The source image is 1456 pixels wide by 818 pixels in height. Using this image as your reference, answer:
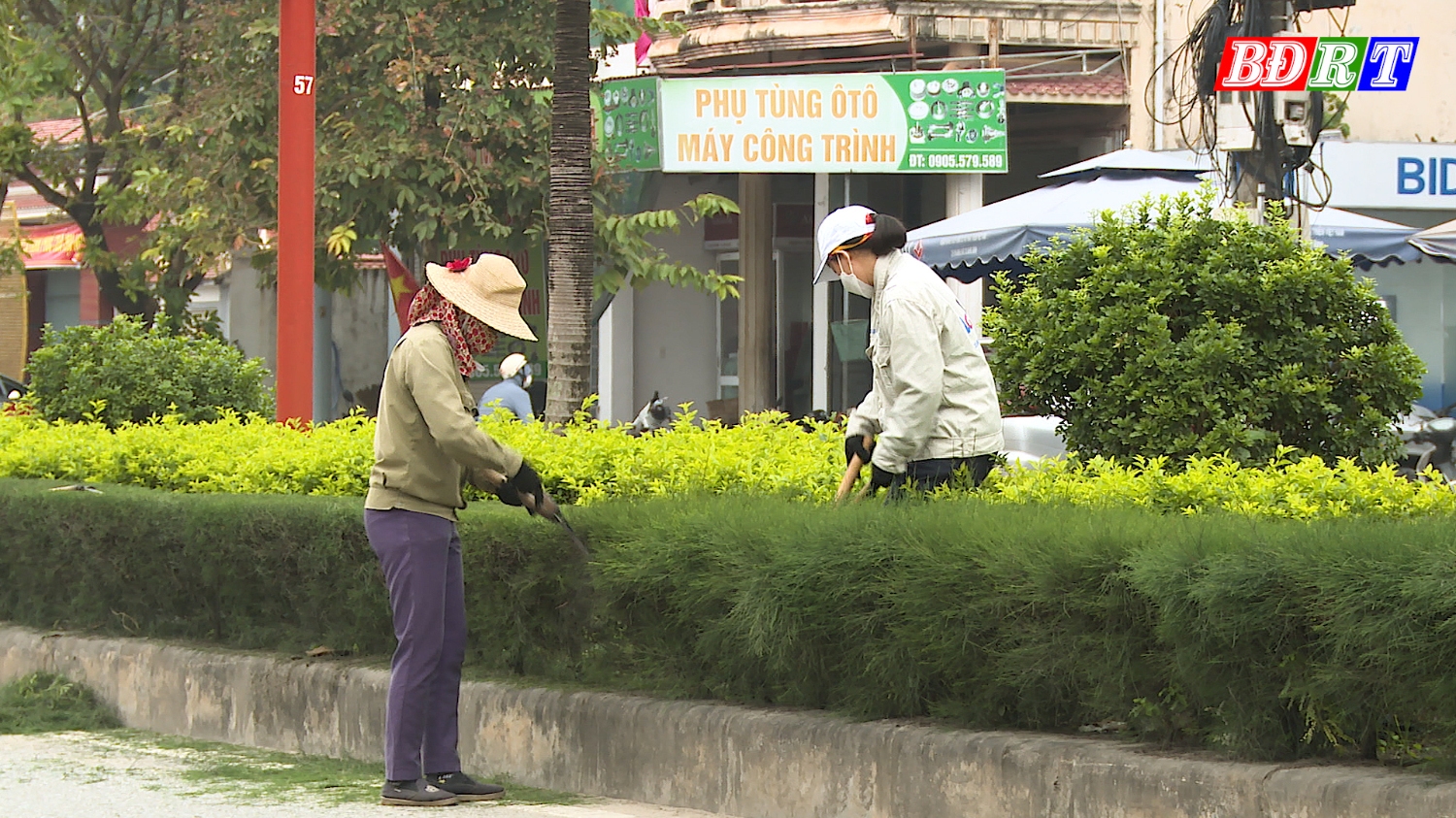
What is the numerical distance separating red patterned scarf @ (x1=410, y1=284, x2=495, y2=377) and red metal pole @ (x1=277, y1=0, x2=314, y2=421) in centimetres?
457

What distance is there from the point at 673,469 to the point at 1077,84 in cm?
1516

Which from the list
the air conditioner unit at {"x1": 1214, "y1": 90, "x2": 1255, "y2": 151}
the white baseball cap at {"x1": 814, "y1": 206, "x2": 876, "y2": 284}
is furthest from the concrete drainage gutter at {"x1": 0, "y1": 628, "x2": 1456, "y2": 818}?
the air conditioner unit at {"x1": 1214, "y1": 90, "x2": 1255, "y2": 151}

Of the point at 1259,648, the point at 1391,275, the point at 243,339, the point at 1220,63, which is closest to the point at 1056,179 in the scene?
the point at 1220,63

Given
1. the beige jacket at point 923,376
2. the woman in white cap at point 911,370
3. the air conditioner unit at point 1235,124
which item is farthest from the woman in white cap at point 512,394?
the beige jacket at point 923,376

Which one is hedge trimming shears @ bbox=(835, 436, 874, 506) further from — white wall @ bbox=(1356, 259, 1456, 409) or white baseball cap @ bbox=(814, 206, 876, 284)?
white wall @ bbox=(1356, 259, 1456, 409)

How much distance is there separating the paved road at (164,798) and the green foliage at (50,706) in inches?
25.4

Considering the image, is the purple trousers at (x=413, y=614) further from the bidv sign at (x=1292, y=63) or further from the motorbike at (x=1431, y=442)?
the motorbike at (x=1431, y=442)

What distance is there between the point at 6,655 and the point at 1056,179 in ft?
33.7

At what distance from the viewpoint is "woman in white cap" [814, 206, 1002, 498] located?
601 centimetres

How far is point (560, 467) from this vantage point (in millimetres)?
7504

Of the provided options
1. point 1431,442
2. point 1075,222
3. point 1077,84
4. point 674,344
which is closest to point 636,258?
point 1075,222

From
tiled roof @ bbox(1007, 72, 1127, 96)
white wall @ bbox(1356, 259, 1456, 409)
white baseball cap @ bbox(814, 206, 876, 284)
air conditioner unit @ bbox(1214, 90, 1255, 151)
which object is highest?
tiled roof @ bbox(1007, 72, 1127, 96)

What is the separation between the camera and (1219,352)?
7.14 m

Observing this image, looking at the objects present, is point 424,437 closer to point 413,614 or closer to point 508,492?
point 508,492
